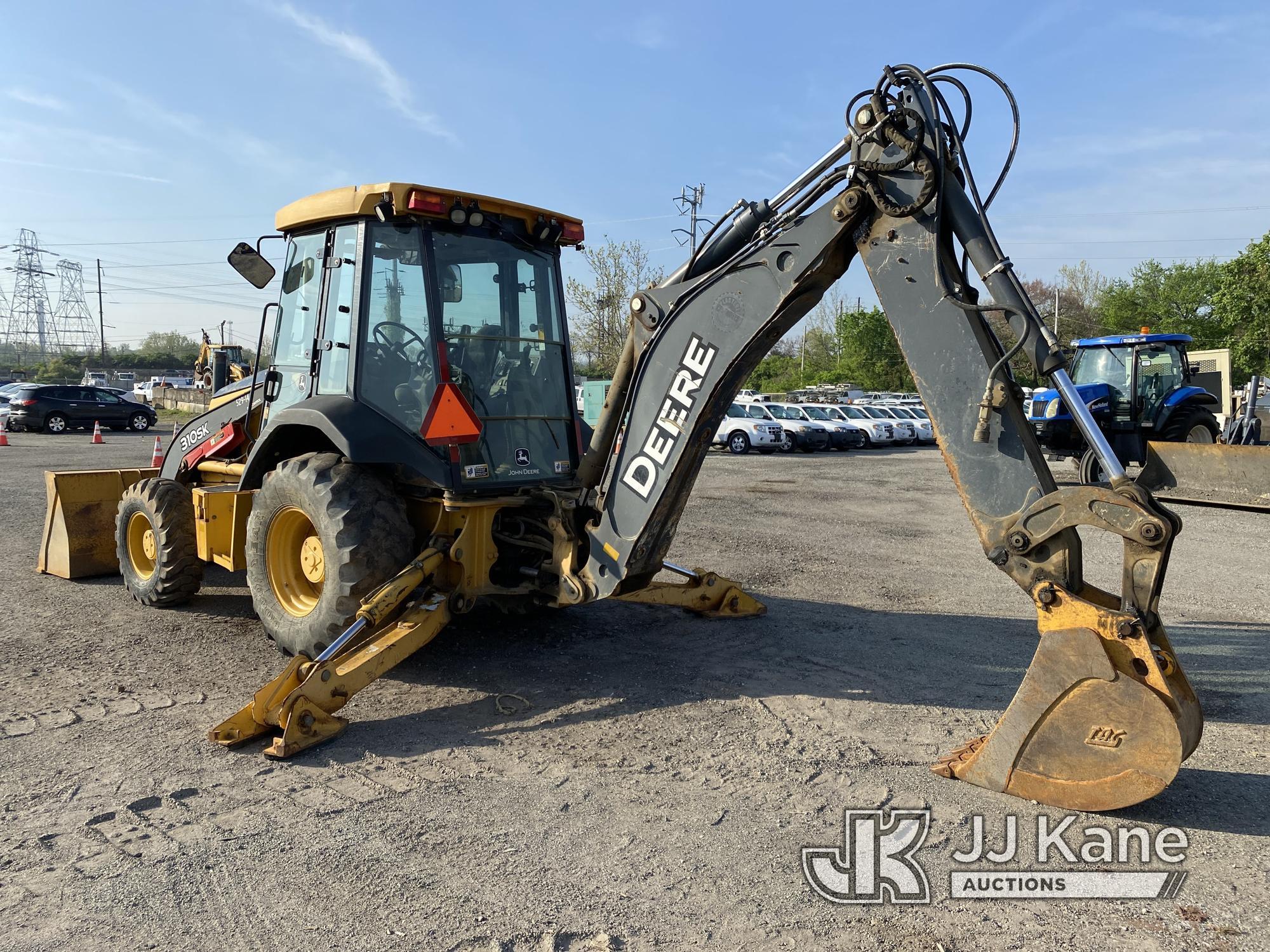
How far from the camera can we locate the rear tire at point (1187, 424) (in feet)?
53.8

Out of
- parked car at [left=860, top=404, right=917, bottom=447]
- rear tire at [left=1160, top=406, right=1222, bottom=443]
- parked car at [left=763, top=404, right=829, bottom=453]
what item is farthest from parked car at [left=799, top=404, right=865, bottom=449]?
rear tire at [left=1160, top=406, right=1222, bottom=443]

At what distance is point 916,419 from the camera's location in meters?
30.7

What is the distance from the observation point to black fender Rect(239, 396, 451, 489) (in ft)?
16.1

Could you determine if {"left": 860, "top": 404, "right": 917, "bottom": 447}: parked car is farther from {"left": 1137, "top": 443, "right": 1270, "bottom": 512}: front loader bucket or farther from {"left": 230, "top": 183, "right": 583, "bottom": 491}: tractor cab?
{"left": 230, "top": 183, "right": 583, "bottom": 491}: tractor cab

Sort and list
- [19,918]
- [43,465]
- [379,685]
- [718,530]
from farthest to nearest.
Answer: [43,465] → [718,530] → [379,685] → [19,918]

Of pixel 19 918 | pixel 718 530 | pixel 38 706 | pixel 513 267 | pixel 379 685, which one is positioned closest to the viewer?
pixel 19 918

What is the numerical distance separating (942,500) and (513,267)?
36.5 ft

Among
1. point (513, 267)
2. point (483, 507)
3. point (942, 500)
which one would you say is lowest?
point (942, 500)

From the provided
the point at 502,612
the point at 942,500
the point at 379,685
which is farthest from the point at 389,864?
the point at 942,500

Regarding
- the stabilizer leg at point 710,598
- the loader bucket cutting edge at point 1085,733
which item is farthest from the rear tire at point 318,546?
the loader bucket cutting edge at point 1085,733

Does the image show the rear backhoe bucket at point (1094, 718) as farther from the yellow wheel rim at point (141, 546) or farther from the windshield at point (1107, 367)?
the windshield at point (1107, 367)

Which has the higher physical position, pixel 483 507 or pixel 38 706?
pixel 483 507

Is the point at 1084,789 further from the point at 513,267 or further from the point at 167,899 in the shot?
the point at 513,267

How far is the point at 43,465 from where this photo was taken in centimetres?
1727
